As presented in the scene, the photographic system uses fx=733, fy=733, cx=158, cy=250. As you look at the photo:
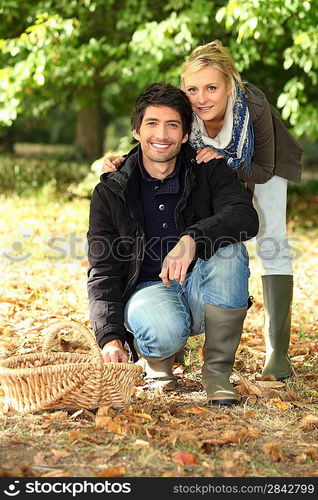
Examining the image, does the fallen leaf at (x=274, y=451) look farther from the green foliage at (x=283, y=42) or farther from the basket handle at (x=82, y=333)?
the green foliage at (x=283, y=42)

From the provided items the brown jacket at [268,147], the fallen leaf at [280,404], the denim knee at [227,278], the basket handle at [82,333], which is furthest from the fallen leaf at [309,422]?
the brown jacket at [268,147]

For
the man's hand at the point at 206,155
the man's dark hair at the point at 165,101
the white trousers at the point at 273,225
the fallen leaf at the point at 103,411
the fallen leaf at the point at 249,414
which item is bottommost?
the fallen leaf at the point at 249,414

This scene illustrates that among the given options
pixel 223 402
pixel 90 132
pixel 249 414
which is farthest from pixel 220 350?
pixel 90 132

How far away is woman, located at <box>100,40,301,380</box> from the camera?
3.61 metres

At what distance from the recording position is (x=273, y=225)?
159 inches

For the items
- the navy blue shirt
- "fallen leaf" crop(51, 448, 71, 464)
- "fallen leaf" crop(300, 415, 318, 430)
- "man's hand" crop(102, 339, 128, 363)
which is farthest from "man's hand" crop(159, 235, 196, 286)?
"fallen leaf" crop(51, 448, 71, 464)

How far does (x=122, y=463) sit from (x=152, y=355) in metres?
0.94

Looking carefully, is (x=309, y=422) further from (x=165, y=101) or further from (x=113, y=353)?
(x=165, y=101)

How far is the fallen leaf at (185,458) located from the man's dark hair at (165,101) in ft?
5.19

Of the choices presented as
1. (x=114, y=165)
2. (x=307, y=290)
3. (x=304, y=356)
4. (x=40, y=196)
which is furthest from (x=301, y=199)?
(x=114, y=165)

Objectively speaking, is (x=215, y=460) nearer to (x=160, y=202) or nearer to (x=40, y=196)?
(x=160, y=202)

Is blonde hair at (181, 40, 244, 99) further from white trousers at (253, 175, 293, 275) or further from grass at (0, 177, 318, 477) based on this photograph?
grass at (0, 177, 318, 477)

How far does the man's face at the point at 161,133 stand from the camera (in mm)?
3473

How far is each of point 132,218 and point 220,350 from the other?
758 mm
